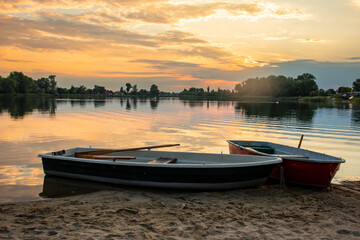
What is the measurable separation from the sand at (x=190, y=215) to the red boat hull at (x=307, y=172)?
0.28 metres

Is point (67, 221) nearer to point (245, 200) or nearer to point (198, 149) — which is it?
point (245, 200)

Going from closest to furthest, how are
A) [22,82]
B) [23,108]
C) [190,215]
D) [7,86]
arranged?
1. [190,215]
2. [23,108]
3. [7,86]
4. [22,82]

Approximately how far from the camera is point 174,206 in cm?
799

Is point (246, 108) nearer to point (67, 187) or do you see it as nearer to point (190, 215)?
point (67, 187)

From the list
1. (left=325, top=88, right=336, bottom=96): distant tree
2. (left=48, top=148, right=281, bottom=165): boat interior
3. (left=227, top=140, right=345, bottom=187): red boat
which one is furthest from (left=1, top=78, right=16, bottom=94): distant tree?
(left=227, top=140, right=345, bottom=187): red boat

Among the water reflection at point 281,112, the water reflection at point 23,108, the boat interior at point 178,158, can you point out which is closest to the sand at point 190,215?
the boat interior at point 178,158

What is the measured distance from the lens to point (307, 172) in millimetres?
9414

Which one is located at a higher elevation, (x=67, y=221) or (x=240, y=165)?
(x=240, y=165)

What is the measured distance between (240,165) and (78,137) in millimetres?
15477

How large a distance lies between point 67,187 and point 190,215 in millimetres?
4962

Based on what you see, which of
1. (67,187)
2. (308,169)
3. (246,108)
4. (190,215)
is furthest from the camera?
(246,108)

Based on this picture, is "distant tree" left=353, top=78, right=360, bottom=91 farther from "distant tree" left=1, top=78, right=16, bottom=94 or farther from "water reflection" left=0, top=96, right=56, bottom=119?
"distant tree" left=1, top=78, right=16, bottom=94

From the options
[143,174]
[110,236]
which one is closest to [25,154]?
[143,174]

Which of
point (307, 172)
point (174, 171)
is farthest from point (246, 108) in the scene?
point (174, 171)
